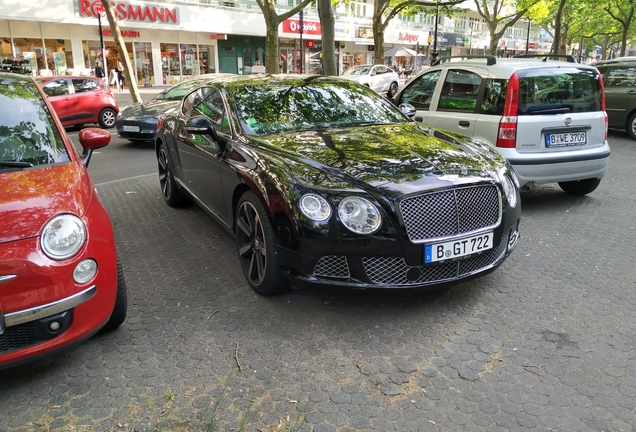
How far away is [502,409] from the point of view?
101 inches

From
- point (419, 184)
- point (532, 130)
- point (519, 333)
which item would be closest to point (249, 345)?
point (419, 184)

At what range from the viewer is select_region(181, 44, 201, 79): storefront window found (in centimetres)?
3262

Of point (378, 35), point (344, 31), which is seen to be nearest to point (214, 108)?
point (378, 35)

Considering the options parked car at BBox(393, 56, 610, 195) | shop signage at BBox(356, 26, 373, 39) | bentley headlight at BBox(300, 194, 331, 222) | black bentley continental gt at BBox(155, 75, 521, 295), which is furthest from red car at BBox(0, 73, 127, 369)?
shop signage at BBox(356, 26, 373, 39)

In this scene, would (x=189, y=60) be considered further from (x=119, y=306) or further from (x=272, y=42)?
(x=119, y=306)

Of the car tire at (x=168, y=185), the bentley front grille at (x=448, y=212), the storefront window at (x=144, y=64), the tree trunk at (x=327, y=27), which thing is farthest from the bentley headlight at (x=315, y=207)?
the storefront window at (x=144, y=64)

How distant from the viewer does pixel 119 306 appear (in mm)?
3195

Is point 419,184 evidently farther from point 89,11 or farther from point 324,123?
point 89,11

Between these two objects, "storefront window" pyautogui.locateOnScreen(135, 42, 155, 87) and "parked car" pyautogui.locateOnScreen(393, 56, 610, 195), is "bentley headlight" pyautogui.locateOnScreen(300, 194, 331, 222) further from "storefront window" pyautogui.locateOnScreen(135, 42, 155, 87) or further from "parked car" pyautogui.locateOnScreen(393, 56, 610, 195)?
"storefront window" pyautogui.locateOnScreen(135, 42, 155, 87)

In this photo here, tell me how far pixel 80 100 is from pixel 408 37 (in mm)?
41967

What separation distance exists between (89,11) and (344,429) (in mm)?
29850

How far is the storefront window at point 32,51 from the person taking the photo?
2589 cm

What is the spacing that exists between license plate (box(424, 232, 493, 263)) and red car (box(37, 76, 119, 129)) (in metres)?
12.5

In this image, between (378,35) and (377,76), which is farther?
(378,35)
